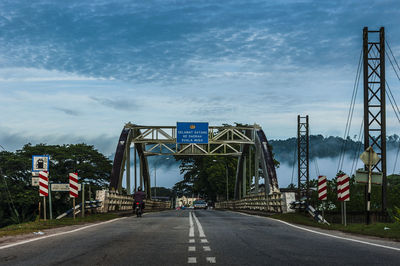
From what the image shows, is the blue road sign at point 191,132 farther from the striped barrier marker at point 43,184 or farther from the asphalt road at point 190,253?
the asphalt road at point 190,253

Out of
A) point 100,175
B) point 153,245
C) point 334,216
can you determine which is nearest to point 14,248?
point 153,245

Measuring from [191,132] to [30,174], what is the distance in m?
23.9

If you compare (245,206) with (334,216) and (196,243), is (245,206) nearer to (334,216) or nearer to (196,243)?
(334,216)

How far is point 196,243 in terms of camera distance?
1071 cm

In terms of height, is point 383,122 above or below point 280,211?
above

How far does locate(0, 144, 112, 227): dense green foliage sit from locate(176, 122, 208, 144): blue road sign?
17.4 meters

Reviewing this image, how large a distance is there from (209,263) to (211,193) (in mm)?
79822

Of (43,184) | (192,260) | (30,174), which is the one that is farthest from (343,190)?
(30,174)

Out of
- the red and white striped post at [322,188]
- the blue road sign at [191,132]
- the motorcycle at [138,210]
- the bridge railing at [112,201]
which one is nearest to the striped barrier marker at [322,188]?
the red and white striped post at [322,188]

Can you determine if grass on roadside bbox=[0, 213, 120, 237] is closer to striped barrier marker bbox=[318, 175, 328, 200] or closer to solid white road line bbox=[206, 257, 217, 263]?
solid white road line bbox=[206, 257, 217, 263]

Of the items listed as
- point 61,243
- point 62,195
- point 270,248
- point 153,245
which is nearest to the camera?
point 270,248

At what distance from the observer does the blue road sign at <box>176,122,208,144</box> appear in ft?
156

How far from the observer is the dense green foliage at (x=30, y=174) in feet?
188

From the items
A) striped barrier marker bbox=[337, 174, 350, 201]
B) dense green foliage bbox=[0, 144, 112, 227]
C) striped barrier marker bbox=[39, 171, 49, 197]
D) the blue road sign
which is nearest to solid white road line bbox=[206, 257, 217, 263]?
striped barrier marker bbox=[337, 174, 350, 201]
